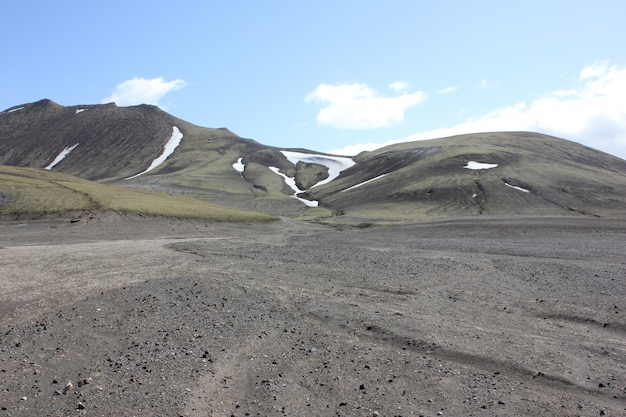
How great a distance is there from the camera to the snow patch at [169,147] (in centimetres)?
15777

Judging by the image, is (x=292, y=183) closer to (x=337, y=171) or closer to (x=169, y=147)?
(x=337, y=171)

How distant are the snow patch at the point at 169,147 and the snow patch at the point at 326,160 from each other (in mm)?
44114

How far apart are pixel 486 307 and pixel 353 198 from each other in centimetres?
8049

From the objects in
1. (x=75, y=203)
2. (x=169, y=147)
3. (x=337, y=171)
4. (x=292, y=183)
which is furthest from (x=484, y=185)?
(x=169, y=147)

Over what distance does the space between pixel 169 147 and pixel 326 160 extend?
63986mm

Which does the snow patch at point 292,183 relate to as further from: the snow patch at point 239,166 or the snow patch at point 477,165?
the snow patch at point 477,165

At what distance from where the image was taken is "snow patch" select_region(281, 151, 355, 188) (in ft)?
487

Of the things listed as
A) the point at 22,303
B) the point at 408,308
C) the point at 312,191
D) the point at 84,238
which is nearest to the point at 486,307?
the point at 408,308

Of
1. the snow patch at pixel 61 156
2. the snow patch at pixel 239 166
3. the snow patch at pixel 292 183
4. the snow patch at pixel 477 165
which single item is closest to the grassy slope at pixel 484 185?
the snow patch at pixel 477 165

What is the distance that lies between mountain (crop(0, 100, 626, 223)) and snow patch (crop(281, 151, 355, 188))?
368 mm

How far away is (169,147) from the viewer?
577 feet

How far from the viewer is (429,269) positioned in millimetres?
22906

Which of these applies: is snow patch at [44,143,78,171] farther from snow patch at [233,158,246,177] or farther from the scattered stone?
the scattered stone

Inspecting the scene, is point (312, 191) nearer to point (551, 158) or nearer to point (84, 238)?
point (551, 158)
